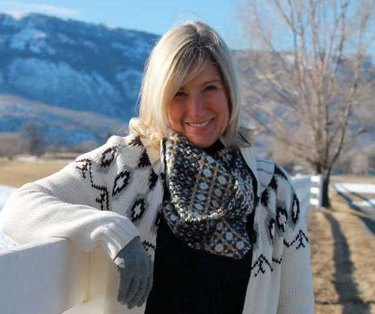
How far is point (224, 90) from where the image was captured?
2379mm

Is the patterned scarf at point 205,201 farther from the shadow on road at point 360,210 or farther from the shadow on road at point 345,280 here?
the shadow on road at point 360,210

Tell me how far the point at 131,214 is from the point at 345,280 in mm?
6013

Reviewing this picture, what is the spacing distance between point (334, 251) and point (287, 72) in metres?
15.0

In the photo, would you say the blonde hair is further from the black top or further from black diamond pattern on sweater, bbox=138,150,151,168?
the black top

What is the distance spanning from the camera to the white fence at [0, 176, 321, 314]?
1.59 m

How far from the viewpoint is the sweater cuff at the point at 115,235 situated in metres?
1.84

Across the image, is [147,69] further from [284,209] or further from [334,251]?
[334,251]

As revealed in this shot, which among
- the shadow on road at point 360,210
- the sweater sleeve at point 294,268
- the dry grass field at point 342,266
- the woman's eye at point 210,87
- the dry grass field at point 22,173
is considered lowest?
the dry grass field at point 22,173

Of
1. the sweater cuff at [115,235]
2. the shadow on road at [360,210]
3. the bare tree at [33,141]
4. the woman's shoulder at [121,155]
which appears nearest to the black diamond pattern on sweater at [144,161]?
the woman's shoulder at [121,155]

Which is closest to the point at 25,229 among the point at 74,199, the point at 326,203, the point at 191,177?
the point at 74,199

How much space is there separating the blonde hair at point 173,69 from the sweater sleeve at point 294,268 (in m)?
0.48

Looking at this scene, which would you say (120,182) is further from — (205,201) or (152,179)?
(205,201)

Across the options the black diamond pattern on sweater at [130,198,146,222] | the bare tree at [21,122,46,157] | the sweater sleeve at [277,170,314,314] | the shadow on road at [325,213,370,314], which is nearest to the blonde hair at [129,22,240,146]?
the black diamond pattern on sweater at [130,198,146,222]

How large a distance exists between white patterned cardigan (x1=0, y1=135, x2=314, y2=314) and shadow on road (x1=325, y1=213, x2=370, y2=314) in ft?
13.4
